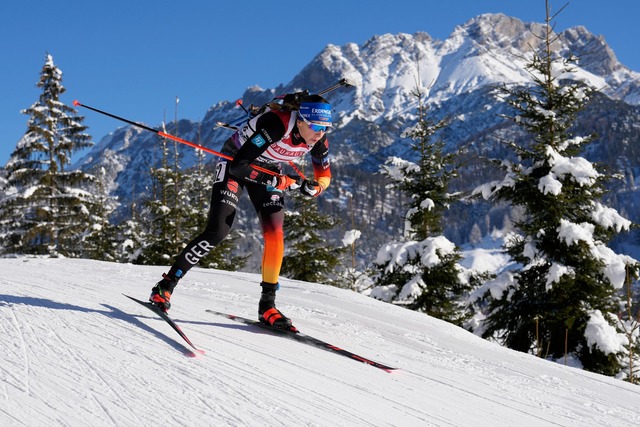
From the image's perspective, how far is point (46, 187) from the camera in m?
24.2

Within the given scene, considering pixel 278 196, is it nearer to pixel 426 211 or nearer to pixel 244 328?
pixel 244 328

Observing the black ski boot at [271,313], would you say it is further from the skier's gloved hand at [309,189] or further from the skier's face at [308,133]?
the skier's face at [308,133]

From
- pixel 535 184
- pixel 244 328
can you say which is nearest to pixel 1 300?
pixel 244 328

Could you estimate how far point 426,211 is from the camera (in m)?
16.0

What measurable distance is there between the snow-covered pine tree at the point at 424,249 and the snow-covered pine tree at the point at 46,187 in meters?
15.1

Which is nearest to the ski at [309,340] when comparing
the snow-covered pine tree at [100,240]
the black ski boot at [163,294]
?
the black ski boot at [163,294]

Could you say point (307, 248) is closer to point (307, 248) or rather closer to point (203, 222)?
point (307, 248)

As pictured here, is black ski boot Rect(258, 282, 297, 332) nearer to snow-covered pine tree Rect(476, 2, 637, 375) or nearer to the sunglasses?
the sunglasses

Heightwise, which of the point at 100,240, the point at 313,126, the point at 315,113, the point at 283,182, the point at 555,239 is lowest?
the point at 100,240

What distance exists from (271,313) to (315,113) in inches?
76.2

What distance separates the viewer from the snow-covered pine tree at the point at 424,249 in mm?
15117

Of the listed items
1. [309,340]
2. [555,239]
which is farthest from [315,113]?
[555,239]

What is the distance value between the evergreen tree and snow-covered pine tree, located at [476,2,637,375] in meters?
9.20

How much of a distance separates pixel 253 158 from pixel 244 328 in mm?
1587
